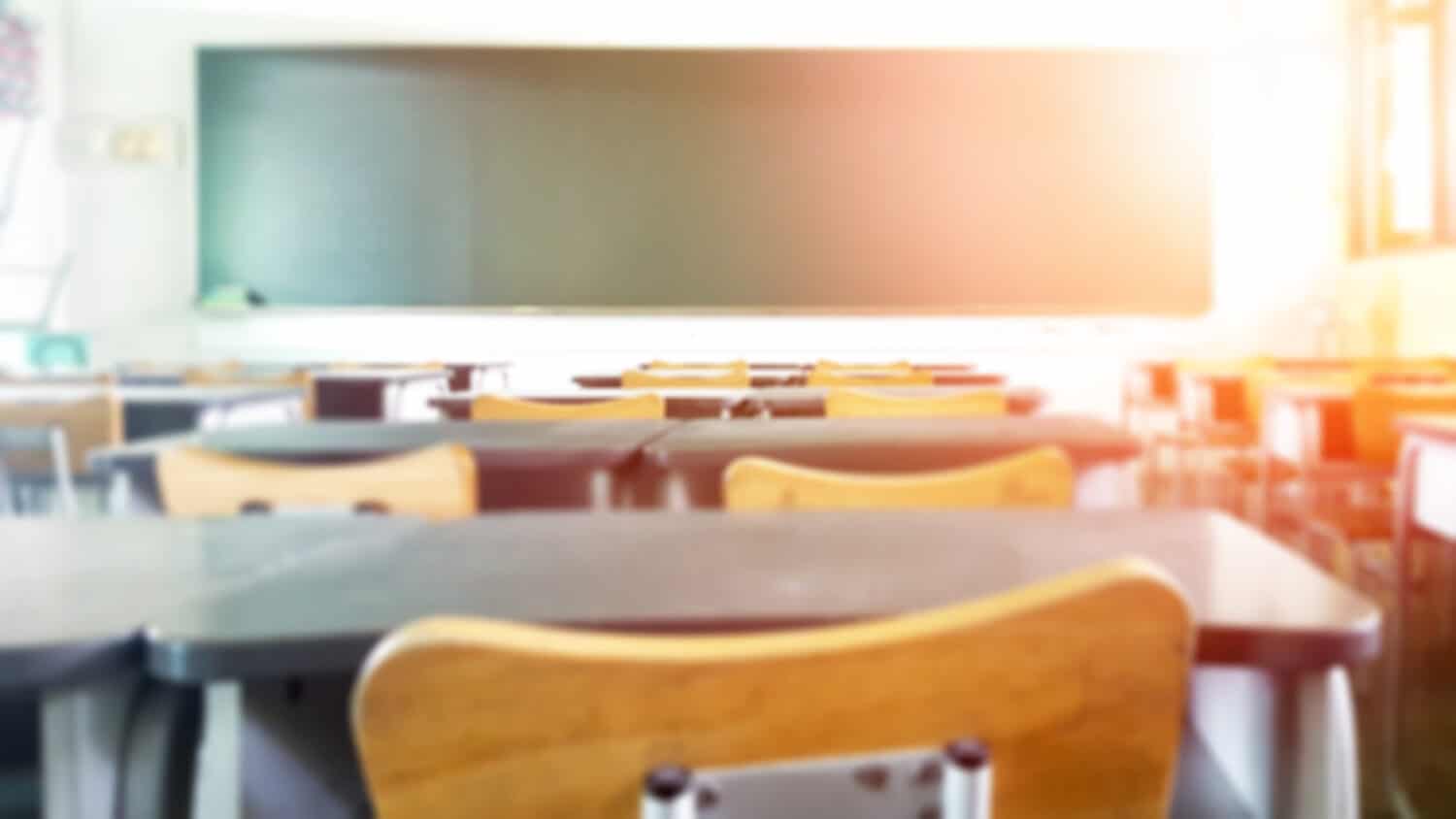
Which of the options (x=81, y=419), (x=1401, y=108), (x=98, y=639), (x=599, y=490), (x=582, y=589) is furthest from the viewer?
(x=1401, y=108)

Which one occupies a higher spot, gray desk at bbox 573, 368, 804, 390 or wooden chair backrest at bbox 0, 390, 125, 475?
gray desk at bbox 573, 368, 804, 390

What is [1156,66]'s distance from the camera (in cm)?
217

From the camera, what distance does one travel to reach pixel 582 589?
22.8 inches

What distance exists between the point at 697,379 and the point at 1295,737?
23.0 inches

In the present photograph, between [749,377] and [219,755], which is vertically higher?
[749,377]

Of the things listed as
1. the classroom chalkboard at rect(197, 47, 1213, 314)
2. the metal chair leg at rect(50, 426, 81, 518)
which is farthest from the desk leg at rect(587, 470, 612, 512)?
the metal chair leg at rect(50, 426, 81, 518)

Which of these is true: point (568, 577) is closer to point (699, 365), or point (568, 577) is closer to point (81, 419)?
point (699, 365)

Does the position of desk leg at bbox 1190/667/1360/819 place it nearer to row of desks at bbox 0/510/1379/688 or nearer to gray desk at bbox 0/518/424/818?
row of desks at bbox 0/510/1379/688

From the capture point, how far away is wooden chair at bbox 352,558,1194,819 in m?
0.37

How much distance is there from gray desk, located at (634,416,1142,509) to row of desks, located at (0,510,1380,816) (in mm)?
271

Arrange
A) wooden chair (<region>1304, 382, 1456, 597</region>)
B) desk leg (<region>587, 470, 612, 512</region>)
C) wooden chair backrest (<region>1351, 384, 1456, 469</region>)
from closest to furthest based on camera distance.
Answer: desk leg (<region>587, 470, 612, 512</region>), wooden chair (<region>1304, 382, 1456, 597</region>), wooden chair backrest (<region>1351, 384, 1456, 469</region>)

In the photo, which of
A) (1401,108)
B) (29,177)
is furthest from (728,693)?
(1401,108)

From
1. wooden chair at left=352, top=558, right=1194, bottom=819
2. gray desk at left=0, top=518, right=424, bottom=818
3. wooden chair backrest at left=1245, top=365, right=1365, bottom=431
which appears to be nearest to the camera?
wooden chair at left=352, top=558, right=1194, bottom=819

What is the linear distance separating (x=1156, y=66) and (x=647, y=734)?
2221mm
